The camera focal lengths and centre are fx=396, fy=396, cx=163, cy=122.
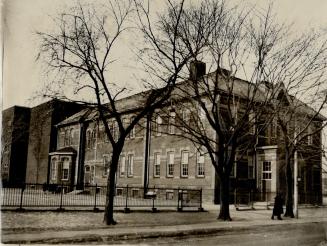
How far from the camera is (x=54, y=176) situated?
132 ft

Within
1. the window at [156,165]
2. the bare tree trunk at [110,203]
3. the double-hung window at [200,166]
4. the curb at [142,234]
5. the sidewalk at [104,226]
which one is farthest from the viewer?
the window at [156,165]

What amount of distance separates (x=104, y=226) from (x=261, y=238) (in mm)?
4975

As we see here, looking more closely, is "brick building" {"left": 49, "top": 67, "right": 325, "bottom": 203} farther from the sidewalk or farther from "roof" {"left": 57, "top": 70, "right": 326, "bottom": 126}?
the sidewalk

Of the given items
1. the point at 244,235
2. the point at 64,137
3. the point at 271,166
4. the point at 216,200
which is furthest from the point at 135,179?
the point at 244,235

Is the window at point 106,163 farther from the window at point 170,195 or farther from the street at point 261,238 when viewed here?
the street at point 261,238

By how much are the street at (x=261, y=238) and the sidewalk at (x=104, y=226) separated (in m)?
0.51

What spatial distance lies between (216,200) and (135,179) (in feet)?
28.5

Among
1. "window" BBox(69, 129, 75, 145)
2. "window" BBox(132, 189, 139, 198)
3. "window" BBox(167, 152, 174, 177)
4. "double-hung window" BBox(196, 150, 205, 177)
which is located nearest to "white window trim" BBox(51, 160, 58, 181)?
"window" BBox(69, 129, 75, 145)

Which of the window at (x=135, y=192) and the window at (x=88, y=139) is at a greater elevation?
the window at (x=88, y=139)

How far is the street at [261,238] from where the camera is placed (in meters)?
11.2

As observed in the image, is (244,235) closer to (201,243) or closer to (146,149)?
(201,243)

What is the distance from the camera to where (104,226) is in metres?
12.7

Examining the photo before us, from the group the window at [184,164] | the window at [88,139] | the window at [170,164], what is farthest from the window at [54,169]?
the window at [184,164]

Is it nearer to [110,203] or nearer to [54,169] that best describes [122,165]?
[54,169]
